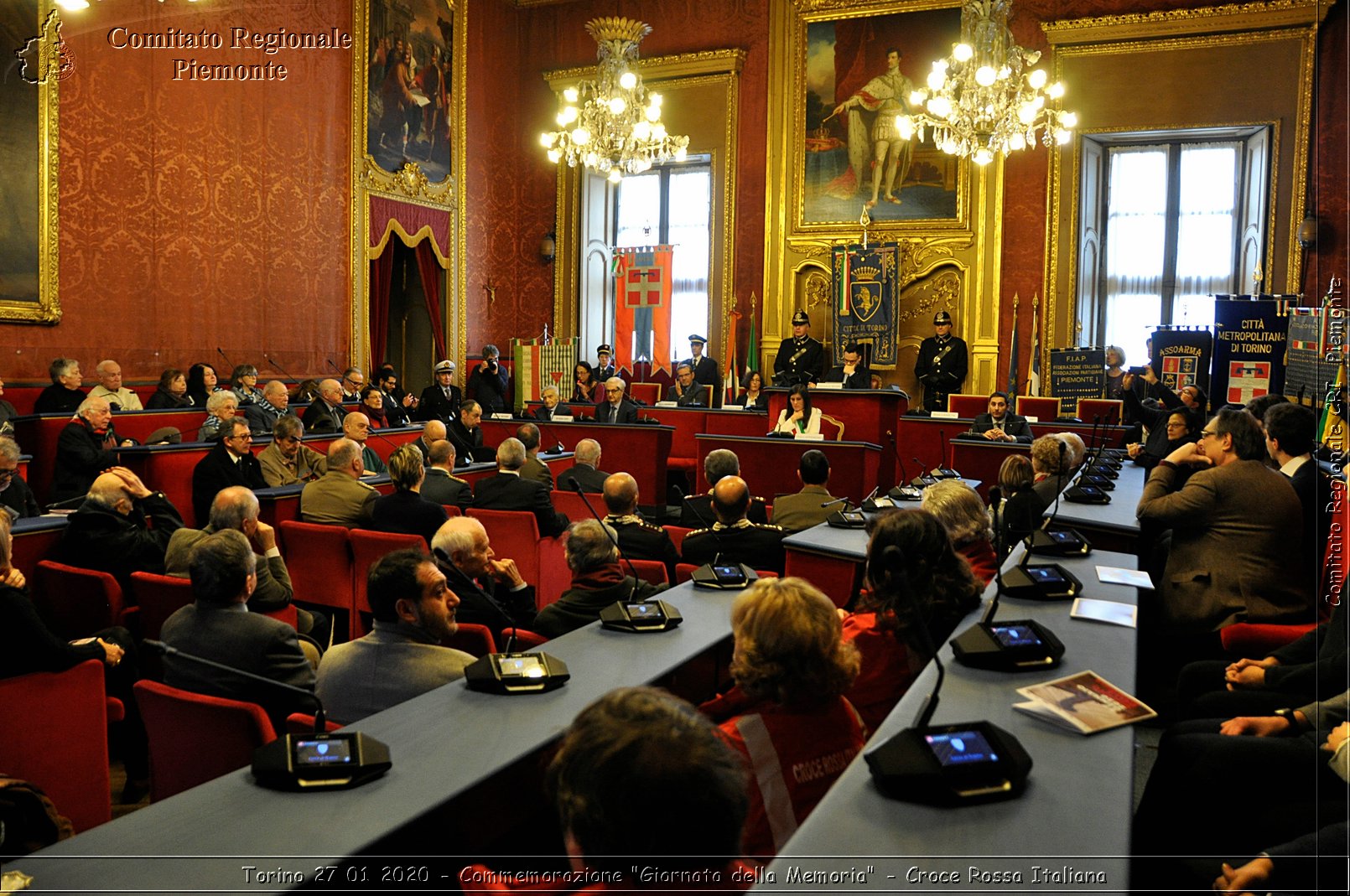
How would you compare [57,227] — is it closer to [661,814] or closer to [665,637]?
[665,637]

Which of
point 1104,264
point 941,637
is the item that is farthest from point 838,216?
point 941,637

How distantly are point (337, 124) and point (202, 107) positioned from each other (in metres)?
1.64

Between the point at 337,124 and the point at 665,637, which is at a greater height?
the point at 337,124

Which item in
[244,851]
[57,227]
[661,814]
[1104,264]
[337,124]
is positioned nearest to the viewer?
[661,814]

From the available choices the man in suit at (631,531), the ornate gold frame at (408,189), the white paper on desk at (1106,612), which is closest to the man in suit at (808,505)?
the man in suit at (631,531)

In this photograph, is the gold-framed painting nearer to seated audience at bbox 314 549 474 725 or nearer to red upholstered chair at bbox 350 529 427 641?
red upholstered chair at bbox 350 529 427 641

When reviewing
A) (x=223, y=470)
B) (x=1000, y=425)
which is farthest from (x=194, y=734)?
(x=1000, y=425)

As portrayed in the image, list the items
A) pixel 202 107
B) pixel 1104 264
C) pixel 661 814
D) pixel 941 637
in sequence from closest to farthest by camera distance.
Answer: pixel 661 814 → pixel 941 637 → pixel 202 107 → pixel 1104 264

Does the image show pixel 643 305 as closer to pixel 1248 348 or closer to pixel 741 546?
pixel 1248 348

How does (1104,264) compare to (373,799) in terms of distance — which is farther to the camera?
(1104,264)

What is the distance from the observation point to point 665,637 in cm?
267

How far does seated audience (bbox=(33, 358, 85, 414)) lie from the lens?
24.1 ft

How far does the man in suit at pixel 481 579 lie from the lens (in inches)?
131

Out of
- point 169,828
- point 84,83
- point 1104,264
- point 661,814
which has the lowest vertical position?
point 169,828
